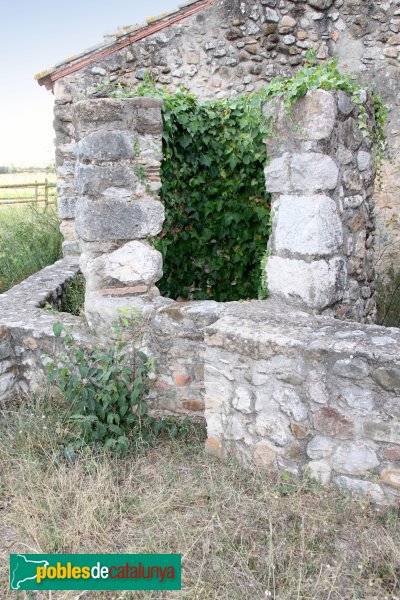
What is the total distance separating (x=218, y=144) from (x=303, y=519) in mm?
2968

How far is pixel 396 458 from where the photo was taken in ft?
7.75

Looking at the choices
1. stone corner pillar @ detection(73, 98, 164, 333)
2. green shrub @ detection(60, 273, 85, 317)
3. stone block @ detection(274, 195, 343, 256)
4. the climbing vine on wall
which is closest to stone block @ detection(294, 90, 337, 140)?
stone block @ detection(274, 195, 343, 256)

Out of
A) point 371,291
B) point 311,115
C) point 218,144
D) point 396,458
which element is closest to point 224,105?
point 218,144

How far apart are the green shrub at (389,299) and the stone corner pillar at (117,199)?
248 cm

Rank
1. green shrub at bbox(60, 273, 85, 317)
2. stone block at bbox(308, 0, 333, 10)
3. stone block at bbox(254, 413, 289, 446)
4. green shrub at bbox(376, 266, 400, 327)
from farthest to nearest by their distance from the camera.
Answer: stone block at bbox(308, 0, 333, 10)
green shrub at bbox(60, 273, 85, 317)
green shrub at bbox(376, 266, 400, 327)
stone block at bbox(254, 413, 289, 446)

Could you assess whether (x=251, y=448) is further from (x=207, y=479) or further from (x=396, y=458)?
(x=396, y=458)

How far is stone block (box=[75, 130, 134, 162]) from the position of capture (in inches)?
131

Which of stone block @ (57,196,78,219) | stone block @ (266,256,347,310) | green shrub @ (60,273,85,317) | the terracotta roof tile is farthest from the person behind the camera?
stone block @ (57,196,78,219)

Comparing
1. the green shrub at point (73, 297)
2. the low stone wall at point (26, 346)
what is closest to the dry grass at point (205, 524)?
the low stone wall at point (26, 346)

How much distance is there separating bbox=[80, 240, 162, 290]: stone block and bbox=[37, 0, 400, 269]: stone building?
3.74 meters

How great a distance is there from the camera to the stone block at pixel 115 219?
339cm

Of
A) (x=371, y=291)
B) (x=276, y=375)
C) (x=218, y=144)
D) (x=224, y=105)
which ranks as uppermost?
(x=224, y=105)

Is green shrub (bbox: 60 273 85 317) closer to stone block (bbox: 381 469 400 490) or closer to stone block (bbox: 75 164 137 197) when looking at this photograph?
stone block (bbox: 75 164 137 197)

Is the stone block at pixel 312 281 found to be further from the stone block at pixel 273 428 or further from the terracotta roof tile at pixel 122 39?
the terracotta roof tile at pixel 122 39
